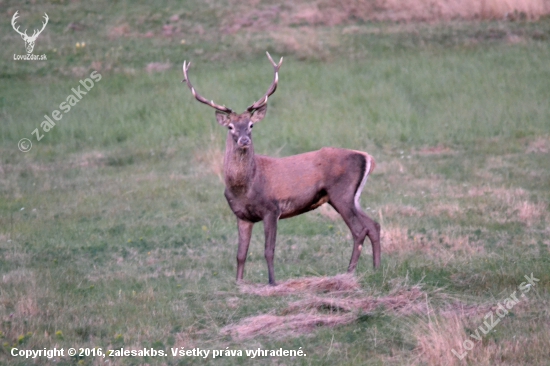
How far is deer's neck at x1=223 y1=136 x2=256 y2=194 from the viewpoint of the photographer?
27.9 ft

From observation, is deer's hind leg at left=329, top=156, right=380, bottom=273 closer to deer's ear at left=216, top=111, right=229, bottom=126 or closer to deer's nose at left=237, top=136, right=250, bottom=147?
deer's nose at left=237, top=136, right=250, bottom=147

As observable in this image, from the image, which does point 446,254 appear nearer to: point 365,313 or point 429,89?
point 365,313

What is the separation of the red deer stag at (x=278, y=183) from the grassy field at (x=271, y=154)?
18.2 inches

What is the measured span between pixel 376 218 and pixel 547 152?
5465mm

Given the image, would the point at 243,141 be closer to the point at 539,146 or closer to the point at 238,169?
the point at 238,169

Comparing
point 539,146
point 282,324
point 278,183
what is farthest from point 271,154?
point 282,324

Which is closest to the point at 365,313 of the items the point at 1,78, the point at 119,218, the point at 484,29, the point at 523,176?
the point at 119,218

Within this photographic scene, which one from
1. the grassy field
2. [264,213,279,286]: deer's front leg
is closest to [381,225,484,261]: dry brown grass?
the grassy field

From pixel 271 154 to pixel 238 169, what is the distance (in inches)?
299

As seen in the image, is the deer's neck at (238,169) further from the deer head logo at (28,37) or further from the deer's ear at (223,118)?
the deer head logo at (28,37)

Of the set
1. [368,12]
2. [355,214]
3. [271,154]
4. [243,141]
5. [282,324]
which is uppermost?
[368,12]

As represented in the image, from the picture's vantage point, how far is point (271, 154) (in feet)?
52.7

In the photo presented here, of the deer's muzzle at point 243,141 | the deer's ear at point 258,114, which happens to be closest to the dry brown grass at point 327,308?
the deer's muzzle at point 243,141

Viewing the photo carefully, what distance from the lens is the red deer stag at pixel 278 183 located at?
852 cm
